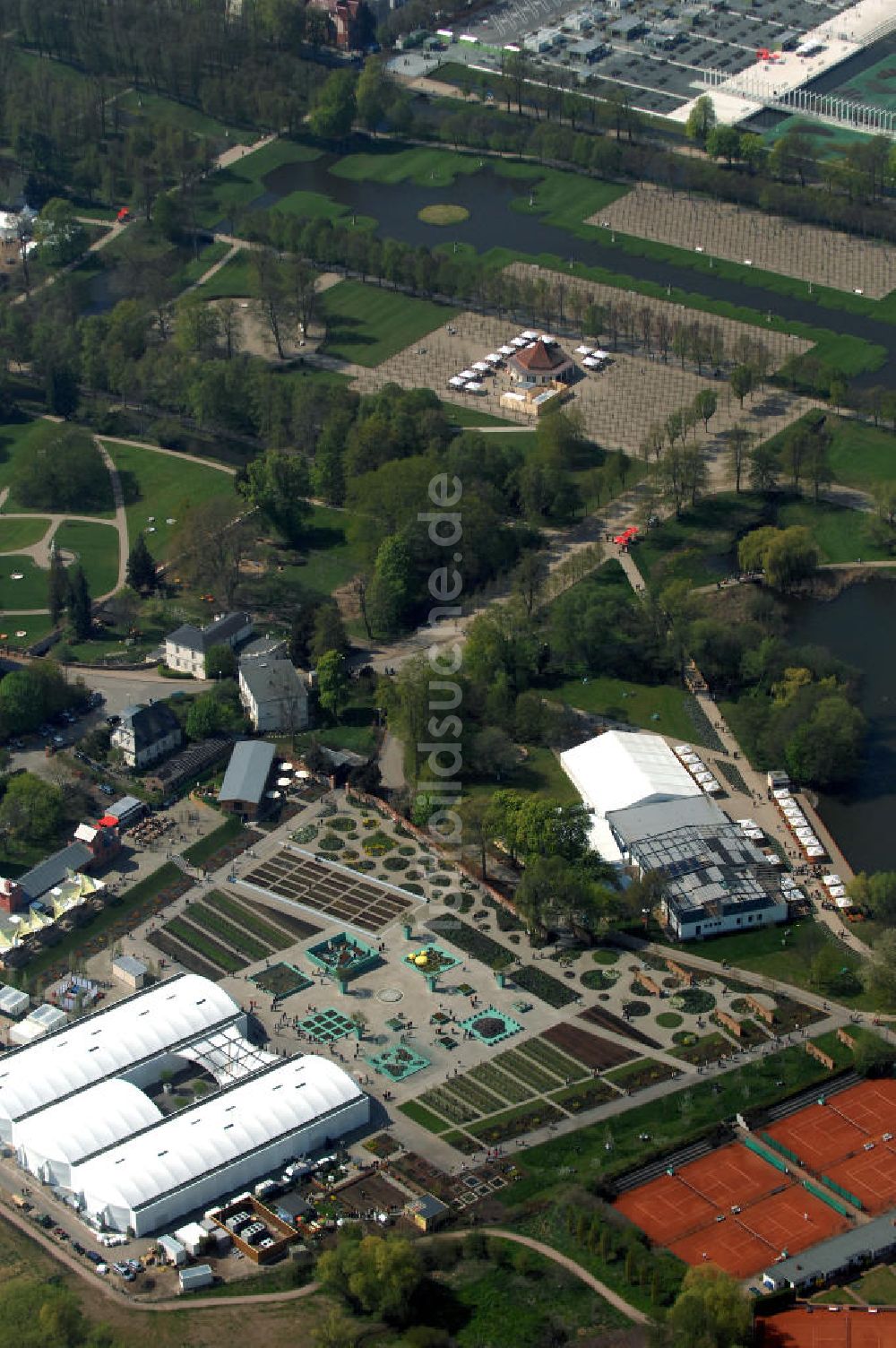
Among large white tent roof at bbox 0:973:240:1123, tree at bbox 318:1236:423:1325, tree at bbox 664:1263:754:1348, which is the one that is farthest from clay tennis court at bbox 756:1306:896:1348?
large white tent roof at bbox 0:973:240:1123

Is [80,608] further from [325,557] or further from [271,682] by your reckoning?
[325,557]

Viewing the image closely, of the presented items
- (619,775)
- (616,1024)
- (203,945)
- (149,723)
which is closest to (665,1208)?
(616,1024)

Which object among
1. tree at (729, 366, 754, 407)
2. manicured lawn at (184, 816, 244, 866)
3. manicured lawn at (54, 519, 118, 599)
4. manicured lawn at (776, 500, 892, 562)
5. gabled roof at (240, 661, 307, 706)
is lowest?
manicured lawn at (184, 816, 244, 866)

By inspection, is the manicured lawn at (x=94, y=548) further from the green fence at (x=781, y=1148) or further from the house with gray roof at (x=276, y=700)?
the green fence at (x=781, y=1148)

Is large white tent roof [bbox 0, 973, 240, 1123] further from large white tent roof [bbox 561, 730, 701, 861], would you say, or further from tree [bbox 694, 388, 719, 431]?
tree [bbox 694, 388, 719, 431]

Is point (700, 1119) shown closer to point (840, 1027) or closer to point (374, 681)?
point (840, 1027)

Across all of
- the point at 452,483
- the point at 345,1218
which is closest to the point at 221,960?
the point at 345,1218

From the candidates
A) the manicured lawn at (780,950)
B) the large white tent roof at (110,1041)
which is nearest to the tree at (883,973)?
the manicured lawn at (780,950)
